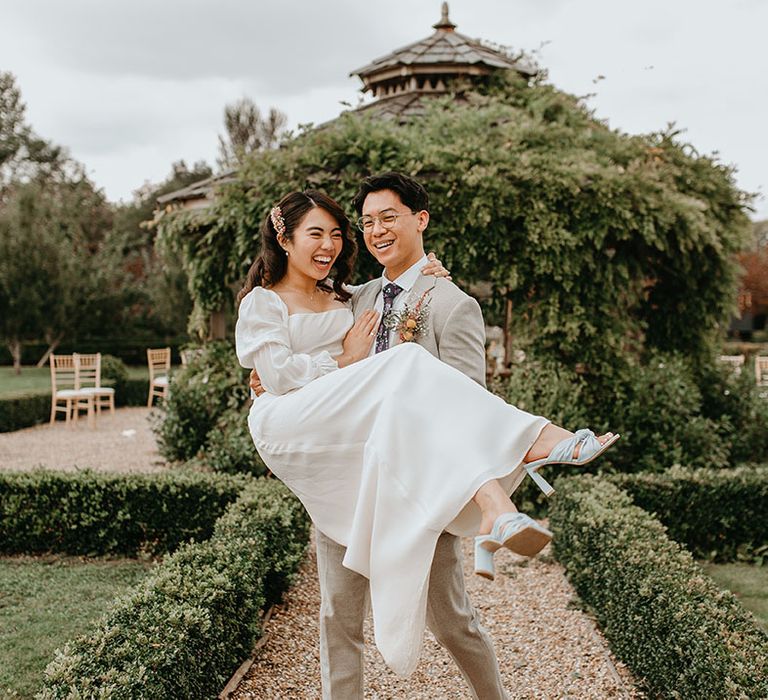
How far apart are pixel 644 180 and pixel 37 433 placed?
36.1 feet

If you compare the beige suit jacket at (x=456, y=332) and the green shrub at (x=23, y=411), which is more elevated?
the beige suit jacket at (x=456, y=332)

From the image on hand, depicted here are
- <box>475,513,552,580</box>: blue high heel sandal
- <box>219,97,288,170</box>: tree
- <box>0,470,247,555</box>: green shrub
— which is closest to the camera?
<box>475,513,552,580</box>: blue high heel sandal

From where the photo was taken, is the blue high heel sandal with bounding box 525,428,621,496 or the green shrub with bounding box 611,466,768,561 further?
the green shrub with bounding box 611,466,768,561

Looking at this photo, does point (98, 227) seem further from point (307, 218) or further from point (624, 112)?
point (307, 218)

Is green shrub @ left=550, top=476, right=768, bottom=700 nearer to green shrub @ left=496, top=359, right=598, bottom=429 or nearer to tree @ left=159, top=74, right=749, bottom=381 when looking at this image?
green shrub @ left=496, top=359, right=598, bottom=429

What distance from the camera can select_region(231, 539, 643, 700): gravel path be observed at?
391 centimetres

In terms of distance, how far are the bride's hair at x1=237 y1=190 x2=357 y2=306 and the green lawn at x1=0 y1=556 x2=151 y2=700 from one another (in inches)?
78.5

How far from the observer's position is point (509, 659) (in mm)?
4336

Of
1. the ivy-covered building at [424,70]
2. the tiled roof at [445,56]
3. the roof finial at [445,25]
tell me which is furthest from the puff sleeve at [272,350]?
the roof finial at [445,25]

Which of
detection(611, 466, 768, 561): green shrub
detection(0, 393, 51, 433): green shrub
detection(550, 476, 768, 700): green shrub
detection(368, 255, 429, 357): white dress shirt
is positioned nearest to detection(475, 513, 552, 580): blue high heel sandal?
detection(368, 255, 429, 357): white dress shirt

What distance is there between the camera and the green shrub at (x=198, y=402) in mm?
8922

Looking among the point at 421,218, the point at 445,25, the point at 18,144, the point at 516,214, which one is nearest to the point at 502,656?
the point at 421,218

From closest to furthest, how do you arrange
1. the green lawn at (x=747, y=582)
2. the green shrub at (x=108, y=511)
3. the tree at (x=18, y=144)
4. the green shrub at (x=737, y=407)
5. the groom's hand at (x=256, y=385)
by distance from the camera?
the groom's hand at (x=256, y=385), the green lawn at (x=747, y=582), the green shrub at (x=108, y=511), the green shrub at (x=737, y=407), the tree at (x=18, y=144)

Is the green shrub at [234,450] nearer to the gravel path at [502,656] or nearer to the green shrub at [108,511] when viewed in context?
the green shrub at [108,511]
